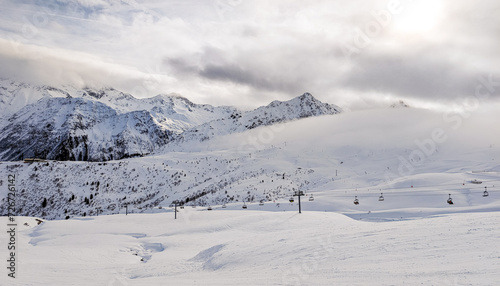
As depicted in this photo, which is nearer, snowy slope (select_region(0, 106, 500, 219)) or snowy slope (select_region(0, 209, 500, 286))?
snowy slope (select_region(0, 209, 500, 286))

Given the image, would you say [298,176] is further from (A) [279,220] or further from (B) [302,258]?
(B) [302,258]

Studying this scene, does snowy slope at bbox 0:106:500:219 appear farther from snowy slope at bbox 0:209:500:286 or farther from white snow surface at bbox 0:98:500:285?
snowy slope at bbox 0:209:500:286

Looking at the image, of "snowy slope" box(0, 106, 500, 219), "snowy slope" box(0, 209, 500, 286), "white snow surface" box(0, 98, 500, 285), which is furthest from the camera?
"snowy slope" box(0, 106, 500, 219)

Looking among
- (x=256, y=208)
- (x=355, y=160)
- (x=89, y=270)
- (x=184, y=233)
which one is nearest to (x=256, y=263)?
(x=89, y=270)

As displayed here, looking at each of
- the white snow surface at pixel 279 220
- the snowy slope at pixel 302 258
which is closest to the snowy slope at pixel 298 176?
the white snow surface at pixel 279 220

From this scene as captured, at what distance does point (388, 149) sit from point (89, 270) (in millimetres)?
147496

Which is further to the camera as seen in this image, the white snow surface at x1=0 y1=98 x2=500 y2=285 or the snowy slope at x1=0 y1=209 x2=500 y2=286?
the white snow surface at x1=0 y1=98 x2=500 y2=285

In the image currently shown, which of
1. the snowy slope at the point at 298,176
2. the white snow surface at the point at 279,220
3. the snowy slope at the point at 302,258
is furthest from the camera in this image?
the snowy slope at the point at 298,176

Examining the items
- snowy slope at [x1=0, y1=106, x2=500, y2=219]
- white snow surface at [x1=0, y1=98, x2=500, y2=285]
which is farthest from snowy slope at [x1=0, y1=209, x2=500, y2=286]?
snowy slope at [x1=0, y1=106, x2=500, y2=219]

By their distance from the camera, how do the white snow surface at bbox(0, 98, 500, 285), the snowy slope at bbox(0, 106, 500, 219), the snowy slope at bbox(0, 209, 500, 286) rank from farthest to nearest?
the snowy slope at bbox(0, 106, 500, 219), the white snow surface at bbox(0, 98, 500, 285), the snowy slope at bbox(0, 209, 500, 286)

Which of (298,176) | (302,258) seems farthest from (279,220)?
(298,176)

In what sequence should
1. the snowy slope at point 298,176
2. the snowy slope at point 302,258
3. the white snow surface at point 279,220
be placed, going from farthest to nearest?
the snowy slope at point 298,176
the white snow surface at point 279,220
the snowy slope at point 302,258

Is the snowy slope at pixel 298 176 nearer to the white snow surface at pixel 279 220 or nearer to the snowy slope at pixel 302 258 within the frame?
the white snow surface at pixel 279 220

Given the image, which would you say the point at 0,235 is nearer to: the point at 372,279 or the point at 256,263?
the point at 256,263
